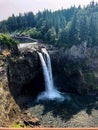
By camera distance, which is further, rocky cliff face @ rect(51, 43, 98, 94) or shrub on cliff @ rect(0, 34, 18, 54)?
rocky cliff face @ rect(51, 43, 98, 94)

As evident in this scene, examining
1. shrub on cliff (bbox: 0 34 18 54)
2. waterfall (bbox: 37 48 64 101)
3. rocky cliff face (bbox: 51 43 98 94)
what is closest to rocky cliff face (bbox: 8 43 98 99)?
rocky cliff face (bbox: 51 43 98 94)

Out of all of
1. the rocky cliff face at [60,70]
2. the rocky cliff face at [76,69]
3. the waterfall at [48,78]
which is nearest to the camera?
the rocky cliff face at [60,70]

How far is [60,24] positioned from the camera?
93.2 meters

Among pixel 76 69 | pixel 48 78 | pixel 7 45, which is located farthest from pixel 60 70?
pixel 7 45

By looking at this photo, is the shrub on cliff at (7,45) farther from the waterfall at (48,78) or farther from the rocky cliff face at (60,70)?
the waterfall at (48,78)

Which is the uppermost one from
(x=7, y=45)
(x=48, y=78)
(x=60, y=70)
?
(x=7, y=45)


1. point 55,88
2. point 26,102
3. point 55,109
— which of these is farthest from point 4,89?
point 55,88

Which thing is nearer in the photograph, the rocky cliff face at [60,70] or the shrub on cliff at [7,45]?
the shrub on cliff at [7,45]

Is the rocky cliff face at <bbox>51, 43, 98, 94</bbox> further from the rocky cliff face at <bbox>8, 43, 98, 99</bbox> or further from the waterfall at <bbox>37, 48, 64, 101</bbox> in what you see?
the waterfall at <bbox>37, 48, 64, 101</bbox>

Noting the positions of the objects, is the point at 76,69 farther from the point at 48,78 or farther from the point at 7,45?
the point at 7,45

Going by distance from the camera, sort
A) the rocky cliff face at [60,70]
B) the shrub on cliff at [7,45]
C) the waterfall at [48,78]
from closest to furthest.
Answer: the shrub on cliff at [7,45], the rocky cliff face at [60,70], the waterfall at [48,78]

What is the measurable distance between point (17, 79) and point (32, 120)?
16.8 metres

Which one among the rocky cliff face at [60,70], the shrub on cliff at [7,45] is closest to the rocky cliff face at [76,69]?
the rocky cliff face at [60,70]

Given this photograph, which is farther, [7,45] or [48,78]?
[48,78]
